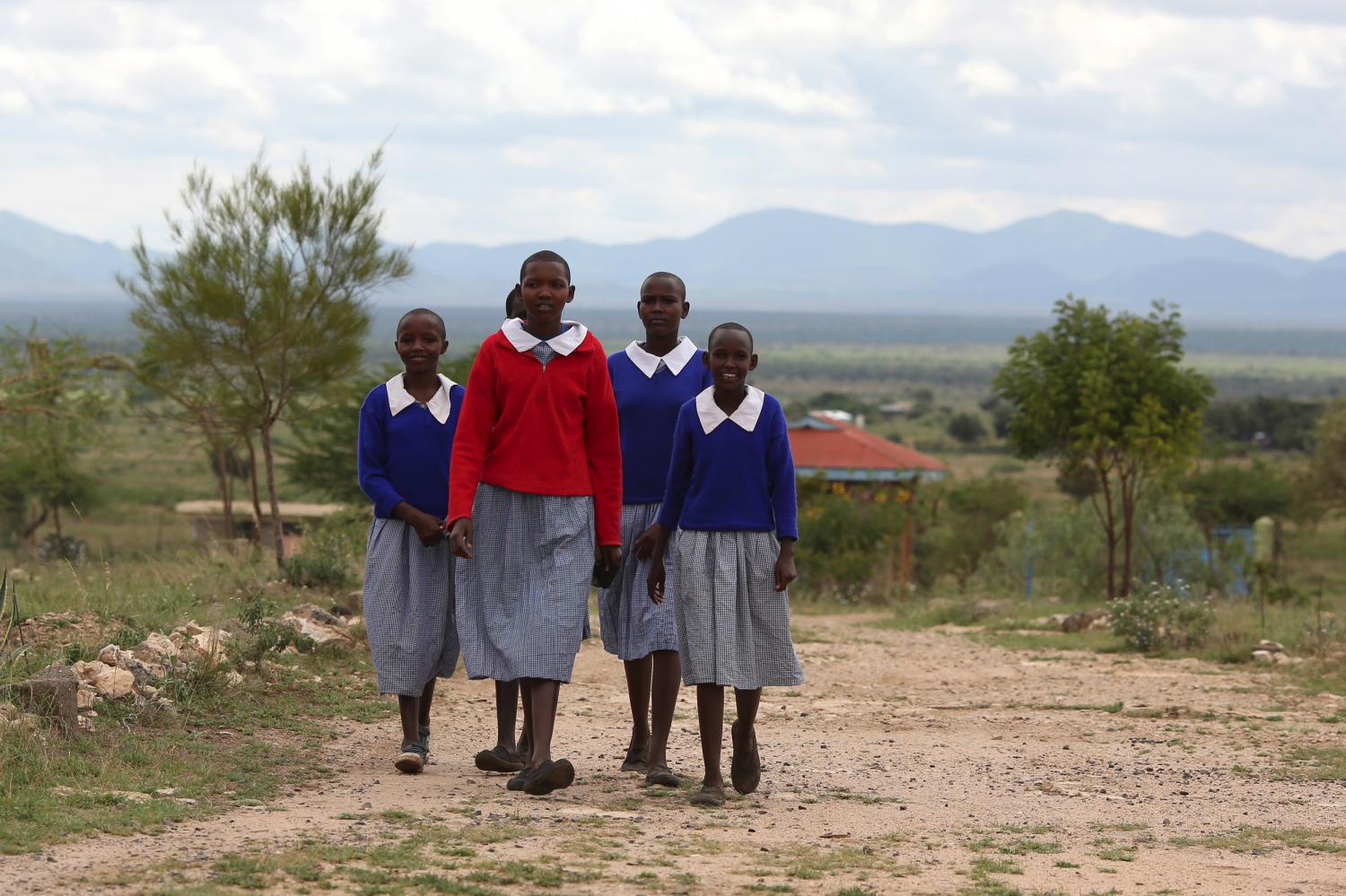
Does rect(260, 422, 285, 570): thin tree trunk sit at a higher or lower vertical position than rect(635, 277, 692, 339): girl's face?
lower

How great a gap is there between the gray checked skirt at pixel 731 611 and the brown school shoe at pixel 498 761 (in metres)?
0.93

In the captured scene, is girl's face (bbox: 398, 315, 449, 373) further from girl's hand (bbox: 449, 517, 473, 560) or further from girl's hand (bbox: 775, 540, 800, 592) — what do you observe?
girl's hand (bbox: 775, 540, 800, 592)

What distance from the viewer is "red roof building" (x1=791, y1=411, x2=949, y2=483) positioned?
39594 millimetres

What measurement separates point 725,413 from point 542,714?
4.58 feet

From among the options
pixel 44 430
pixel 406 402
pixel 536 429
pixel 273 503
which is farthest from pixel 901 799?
pixel 44 430

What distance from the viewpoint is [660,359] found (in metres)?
6.55

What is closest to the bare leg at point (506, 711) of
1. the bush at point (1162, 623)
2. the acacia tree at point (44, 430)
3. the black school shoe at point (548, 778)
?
the black school shoe at point (548, 778)

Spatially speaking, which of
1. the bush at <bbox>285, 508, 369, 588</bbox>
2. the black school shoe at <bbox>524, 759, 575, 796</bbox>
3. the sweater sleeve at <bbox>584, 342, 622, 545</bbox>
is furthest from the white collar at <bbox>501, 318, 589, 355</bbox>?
the bush at <bbox>285, 508, 369, 588</bbox>

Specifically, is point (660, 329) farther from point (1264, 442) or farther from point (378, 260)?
point (1264, 442)

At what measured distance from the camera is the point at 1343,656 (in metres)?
11.1

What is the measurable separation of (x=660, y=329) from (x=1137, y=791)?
2.95 metres

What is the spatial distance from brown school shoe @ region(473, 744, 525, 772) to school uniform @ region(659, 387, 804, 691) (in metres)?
0.94

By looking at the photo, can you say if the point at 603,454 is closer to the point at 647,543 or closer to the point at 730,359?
the point at 647,543

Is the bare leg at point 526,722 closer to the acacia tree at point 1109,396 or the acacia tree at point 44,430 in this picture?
the acacia tree at point 1109,396
